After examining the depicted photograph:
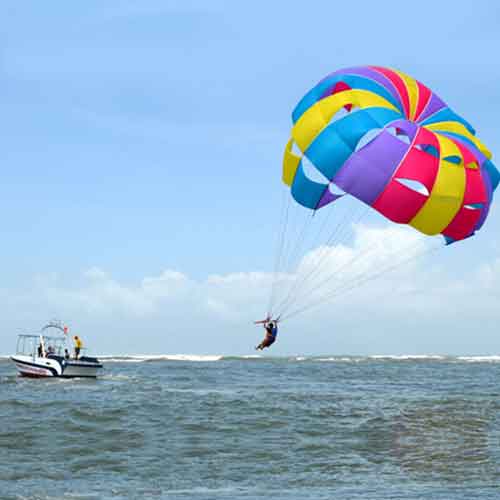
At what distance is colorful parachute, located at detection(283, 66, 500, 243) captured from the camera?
54.4 feet

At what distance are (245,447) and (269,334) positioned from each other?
2.62 meters

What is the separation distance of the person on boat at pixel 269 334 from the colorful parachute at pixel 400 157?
11.9ft

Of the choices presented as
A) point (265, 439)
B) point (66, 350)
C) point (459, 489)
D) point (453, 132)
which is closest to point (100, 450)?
point (265, 439)

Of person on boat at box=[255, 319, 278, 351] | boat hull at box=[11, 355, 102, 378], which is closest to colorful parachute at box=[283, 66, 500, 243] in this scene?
person on boat at box=[255, 319, 278, 351]

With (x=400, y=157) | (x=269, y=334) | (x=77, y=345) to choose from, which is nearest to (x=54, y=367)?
(x=77, y=345)

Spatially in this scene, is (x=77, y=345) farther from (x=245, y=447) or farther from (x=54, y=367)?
(x=245, y=447)

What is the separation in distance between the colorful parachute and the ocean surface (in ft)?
17.0

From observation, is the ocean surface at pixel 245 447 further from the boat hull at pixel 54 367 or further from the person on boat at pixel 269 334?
the boat hull at pixel 54 367

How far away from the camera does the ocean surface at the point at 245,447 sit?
43.7 ft

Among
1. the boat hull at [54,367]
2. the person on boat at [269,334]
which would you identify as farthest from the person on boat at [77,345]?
the person on boat at [269,334]

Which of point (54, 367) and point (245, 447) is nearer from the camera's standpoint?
point (245, 447)

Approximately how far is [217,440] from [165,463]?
3.05 m

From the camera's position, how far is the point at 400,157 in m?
16.6

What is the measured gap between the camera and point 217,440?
18.5 metres
